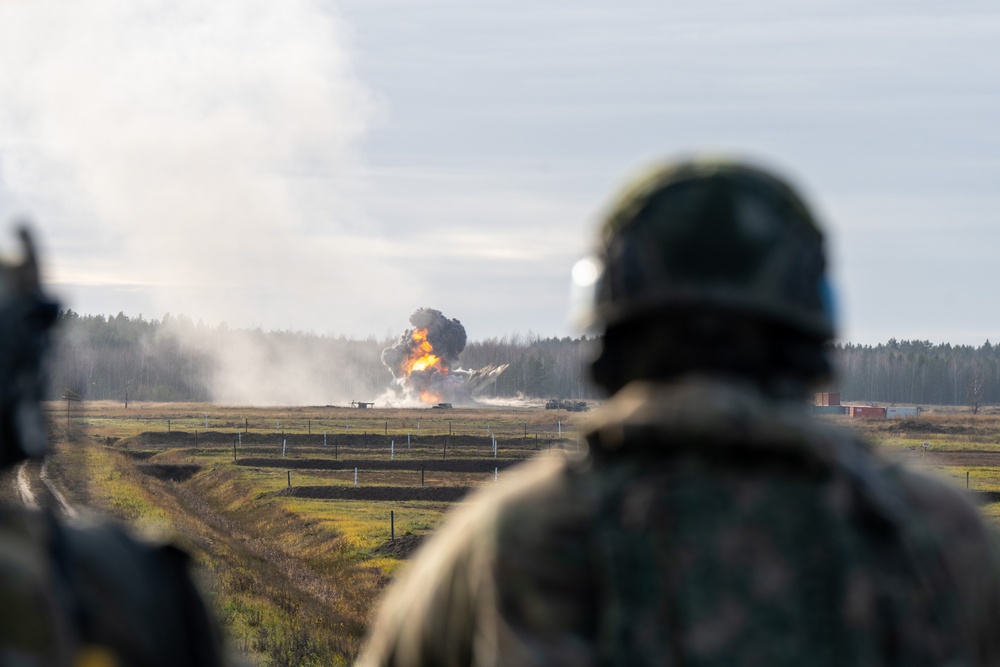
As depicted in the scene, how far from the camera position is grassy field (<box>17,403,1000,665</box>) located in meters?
18.0

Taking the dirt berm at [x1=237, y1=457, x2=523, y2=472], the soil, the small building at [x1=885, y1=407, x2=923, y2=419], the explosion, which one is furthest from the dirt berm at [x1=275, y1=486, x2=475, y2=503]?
the explosion

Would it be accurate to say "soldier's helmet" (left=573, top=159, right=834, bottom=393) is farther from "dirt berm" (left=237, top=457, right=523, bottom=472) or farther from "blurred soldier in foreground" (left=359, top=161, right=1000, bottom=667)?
"dirt berm" (left=237, top=457, right=523, bottom=472)

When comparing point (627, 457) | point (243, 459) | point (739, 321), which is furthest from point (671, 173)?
point (243, 459)

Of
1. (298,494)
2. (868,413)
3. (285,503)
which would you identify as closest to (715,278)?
(285,503)

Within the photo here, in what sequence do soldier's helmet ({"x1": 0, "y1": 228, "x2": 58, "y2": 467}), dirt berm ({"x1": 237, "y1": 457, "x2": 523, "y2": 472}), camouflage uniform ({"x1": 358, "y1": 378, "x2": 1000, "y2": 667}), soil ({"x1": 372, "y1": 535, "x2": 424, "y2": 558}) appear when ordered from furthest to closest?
dirt berm ({"x1": 237, "y1": 457, "x2": 523, "y2": 472}) < soil ({"x1": 372, "y1": 535, "x2": 424, "y2": 558}) < soldier's helmet ({"x1": 0, "y1": 228, "x2": 58, "y2": 467}) < camouflage uniform ({"x1": 358, "y1": 378, "x2": 1000, "y2": 667})

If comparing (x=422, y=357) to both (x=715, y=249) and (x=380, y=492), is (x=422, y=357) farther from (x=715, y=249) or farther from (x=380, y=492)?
(x=715, y=249)

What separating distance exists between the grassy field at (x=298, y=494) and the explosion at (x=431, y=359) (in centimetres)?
7484

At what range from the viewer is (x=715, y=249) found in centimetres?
247

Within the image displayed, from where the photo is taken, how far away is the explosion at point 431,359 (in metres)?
168

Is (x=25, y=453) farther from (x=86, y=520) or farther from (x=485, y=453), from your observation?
(x=485, y=453)

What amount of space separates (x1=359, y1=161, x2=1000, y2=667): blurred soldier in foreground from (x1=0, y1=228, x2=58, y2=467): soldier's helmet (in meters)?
0.82

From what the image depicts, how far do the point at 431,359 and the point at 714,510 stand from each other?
554 ft

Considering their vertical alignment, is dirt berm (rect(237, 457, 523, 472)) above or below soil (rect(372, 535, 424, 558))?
above

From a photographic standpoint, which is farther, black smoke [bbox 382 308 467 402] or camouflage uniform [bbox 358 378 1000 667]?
black smoke [bbox 382 308 467 402]
